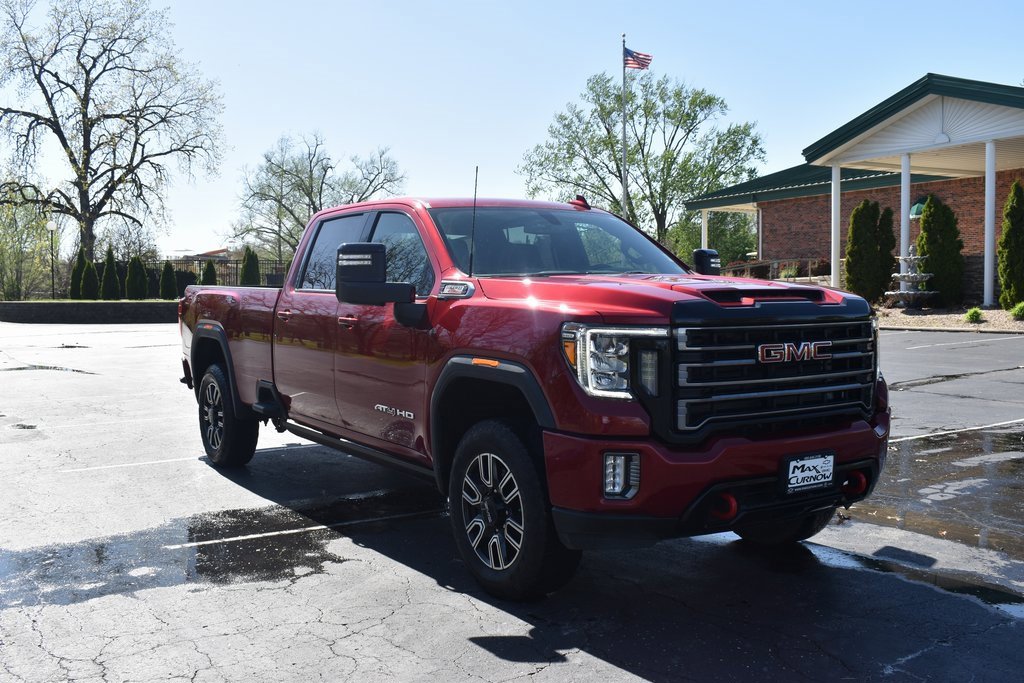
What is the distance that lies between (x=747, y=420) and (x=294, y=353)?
11.3 feet

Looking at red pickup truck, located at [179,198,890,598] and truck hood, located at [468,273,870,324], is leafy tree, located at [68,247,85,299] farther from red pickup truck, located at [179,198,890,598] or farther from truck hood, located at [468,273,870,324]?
truck hood, located at [468,273,870,324]

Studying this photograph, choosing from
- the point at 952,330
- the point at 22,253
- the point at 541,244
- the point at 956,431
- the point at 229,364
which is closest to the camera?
the point at 541,244

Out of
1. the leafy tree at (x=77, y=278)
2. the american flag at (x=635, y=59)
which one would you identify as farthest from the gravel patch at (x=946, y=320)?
the leafy tree at (x=77, y=278)

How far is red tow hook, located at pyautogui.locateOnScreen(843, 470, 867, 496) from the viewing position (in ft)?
15.1

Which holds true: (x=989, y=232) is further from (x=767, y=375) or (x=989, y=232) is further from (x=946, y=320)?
(x=767, y=375)

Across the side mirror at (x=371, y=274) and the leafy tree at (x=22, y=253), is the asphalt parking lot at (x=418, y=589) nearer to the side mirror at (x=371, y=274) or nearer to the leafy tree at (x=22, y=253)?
the side mirror at (x=371, y=274)

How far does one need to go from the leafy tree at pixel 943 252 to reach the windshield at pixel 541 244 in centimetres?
2335

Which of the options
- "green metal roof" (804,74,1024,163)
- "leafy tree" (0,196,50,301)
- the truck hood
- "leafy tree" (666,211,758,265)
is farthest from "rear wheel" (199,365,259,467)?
"leafy tree" (666,211,758,265)

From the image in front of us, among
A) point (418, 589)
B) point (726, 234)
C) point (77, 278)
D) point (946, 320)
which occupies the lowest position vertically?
point (418, 589)

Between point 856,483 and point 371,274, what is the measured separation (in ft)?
8.83

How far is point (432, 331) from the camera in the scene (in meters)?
4.97

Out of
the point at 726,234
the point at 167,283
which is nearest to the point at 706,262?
the point at 167,283

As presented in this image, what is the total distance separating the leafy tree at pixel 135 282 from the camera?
134 ft

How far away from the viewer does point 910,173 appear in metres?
31.9
